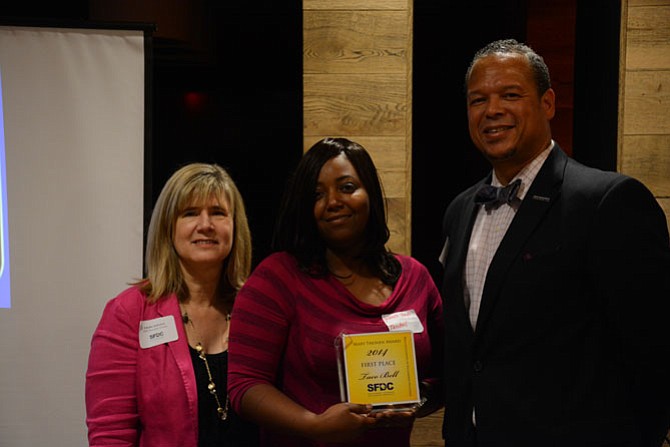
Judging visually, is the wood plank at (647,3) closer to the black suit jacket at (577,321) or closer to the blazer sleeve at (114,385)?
the black suit jacket at (577,321)

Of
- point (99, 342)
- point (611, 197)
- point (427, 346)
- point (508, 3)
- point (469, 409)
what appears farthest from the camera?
point (508, 3)

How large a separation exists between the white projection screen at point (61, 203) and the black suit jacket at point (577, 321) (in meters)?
1.96


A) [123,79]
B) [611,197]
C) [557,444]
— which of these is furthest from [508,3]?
[557,444]

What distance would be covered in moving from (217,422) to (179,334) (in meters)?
0.29

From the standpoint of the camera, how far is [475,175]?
4020mm

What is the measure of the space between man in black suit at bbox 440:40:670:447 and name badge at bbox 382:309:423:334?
17 cm

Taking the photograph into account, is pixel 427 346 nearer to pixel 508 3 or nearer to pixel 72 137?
pixel 72 137

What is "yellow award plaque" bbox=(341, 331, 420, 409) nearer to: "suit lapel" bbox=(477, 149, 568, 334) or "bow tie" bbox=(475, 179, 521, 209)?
"suit lapel" bbox=(477, 149, 568, 334)

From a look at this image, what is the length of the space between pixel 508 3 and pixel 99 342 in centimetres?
296

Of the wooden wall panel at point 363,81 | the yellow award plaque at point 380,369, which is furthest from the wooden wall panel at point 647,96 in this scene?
the yellow award plaque at point 380,369

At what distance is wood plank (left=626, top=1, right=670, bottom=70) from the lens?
2.85 m

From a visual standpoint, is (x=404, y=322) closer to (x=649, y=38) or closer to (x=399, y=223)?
(x=399, y=223)

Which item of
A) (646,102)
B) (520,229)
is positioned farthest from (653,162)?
(520,229)

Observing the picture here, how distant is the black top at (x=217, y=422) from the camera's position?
1.98m
